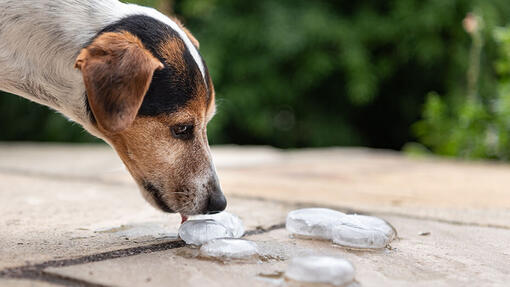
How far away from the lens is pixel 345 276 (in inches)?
56.0

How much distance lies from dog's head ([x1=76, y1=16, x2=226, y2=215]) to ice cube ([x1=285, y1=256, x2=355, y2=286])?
1.86ft

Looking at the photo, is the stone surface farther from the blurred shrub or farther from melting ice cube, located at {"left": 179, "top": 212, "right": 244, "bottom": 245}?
the blurred shrub

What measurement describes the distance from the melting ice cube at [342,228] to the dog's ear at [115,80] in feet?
2.05

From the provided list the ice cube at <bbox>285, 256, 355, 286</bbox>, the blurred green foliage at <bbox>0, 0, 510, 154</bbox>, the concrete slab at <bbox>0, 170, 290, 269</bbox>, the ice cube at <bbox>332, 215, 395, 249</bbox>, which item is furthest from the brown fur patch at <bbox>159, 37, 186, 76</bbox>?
the blurred green foliage at <bbox>0, 0, 510, 154</bbox>

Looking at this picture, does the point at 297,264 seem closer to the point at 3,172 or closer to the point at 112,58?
the point at 112,58

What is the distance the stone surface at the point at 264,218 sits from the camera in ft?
5.06

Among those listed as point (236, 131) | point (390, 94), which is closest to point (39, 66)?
point (236, 131)

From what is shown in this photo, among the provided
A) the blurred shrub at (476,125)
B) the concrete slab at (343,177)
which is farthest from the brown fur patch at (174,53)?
the blurred shrub at (476,125)

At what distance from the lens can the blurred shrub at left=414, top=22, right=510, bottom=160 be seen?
4.56 meters

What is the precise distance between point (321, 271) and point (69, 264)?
2.13 ft

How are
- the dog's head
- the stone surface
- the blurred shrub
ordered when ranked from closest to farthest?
the stone surface < the dog's head < the blurred shrub

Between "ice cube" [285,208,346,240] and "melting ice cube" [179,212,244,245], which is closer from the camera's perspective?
"melting ice cube" [179,212,244,245]

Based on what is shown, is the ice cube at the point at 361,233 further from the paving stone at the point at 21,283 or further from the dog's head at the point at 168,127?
the paving stone at the point at 21,283

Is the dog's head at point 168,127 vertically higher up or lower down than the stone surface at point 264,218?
higher up
